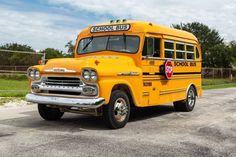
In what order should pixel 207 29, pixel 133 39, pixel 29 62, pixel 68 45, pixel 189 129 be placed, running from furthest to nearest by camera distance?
pixel 207 29 → pixel 68 45 → pixel 29 62 → pixel 133 39 → pixel 189 129

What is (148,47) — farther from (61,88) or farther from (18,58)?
(18,58)

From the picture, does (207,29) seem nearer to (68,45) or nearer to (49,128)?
(68,45)

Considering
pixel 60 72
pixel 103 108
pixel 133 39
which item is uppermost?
pixel 133 39

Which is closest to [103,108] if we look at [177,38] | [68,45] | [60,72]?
[60,72]

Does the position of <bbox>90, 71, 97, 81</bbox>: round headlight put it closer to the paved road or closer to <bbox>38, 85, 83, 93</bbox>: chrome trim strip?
<bbox>38, 85, 83, 93</bbox>: chrome trim strip

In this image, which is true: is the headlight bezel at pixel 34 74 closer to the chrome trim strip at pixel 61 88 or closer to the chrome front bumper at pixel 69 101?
the chrome trim strip at pixel 61 88

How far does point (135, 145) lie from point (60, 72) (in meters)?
2.56

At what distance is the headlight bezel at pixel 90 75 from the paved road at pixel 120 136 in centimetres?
110

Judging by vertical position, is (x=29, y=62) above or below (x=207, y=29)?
below

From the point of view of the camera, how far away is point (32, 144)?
22.7ft

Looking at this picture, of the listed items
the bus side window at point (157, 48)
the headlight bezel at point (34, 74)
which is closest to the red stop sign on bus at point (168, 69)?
the bus side window at point (157, 48)

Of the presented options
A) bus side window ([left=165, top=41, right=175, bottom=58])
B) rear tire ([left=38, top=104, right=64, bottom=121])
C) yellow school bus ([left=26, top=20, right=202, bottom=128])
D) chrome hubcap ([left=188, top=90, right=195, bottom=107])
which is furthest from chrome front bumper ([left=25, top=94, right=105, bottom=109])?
chrome hubcap ([left=188, top=90, right=195, bottom=107])

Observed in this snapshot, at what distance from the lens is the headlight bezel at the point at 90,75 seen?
8086mm

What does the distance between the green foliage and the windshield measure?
207 ft
